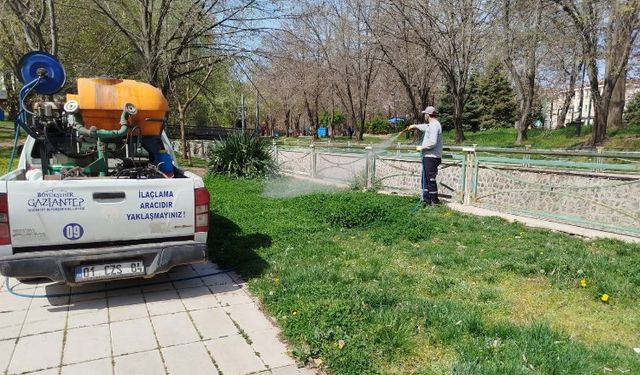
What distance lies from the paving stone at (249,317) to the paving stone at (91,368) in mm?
1067

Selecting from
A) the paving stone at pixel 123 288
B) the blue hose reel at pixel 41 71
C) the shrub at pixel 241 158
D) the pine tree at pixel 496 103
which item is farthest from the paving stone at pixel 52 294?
the pine tree at pixel 496 103

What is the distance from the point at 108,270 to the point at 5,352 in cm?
94

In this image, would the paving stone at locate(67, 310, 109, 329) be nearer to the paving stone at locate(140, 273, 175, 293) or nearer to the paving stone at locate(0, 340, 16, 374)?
the paving stone at locate(0, 340, 16, 374)

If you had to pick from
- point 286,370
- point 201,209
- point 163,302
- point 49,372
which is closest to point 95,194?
point 201,209

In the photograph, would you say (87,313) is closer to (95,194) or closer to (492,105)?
(95,194)

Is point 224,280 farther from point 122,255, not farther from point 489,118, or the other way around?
point 489,118

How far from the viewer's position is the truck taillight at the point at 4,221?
3560 mm

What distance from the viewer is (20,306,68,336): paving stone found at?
12.1ft

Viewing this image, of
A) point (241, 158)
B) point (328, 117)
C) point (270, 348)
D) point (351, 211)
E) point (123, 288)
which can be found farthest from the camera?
point (328, 117)

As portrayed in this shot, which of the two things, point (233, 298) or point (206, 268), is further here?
point (206, 268)

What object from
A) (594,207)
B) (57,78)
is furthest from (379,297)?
(594,207)

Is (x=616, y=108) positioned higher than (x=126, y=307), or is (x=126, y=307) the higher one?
(x=616, y=108)

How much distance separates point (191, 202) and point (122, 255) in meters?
0.76

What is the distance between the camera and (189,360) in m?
3.21
